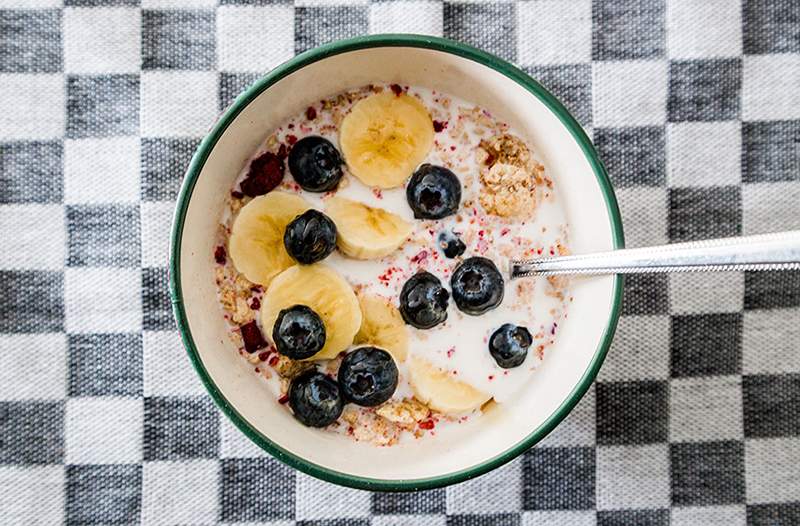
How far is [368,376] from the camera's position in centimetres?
87

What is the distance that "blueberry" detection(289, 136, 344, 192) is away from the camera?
2.89ft

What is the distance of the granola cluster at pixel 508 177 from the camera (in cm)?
89

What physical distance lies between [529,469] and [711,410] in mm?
227

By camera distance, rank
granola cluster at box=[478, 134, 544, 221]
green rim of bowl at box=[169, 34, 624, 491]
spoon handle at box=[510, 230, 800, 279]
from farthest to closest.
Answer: granola cluster at box=[478, 134, 544, 221] < green rim of bowl at box=[169, 34, 624, 491] < spoon handle at box=[510, 230, 800, 279]

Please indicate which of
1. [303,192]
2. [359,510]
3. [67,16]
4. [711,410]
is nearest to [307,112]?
[303,192]

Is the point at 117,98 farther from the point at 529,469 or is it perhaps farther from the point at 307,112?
the point at 529,469

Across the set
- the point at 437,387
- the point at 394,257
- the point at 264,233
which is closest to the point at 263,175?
the point at 264,233

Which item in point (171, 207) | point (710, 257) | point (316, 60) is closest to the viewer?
point (710, 257)

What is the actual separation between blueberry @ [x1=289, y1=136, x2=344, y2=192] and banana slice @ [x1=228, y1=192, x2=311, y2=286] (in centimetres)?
3

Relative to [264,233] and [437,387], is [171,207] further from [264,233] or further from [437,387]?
[437,387]

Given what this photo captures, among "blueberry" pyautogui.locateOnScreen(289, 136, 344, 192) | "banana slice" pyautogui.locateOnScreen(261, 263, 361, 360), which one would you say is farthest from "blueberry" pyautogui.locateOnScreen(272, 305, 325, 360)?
"blueberry" pyautogui.locateOnScreen(289, 136, 344, 192)

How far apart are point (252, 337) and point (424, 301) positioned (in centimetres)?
19

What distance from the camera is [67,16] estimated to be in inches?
38.7

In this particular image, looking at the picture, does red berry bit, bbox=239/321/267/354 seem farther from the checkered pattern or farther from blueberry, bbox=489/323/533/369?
blueberry, bbox=489/323/533/369
